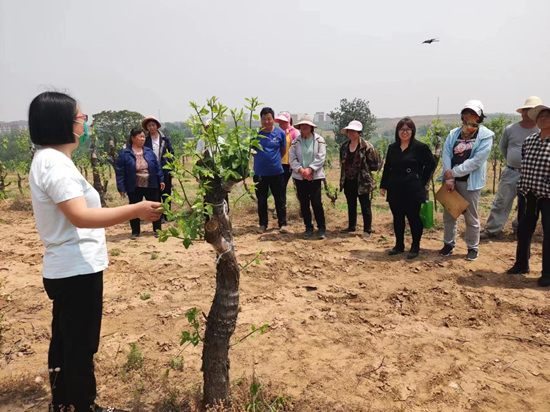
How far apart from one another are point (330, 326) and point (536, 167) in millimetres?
2753

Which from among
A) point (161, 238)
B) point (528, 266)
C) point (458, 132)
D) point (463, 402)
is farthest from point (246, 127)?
point (528, 266)

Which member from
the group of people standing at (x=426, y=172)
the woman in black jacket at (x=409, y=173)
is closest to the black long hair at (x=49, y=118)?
the group of people standing at (x=426, y=172)

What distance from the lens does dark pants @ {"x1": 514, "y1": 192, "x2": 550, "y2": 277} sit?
12.7 ft

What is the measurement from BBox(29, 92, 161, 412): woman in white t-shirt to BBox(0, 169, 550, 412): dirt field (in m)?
0.57

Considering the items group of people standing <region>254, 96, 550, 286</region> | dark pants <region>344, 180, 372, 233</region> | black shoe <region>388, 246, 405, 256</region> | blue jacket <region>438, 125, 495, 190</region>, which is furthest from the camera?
dark pants <region>344, 180, 372, 233</region>

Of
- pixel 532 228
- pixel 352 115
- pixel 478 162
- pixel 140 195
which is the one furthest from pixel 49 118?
pixel 352 115

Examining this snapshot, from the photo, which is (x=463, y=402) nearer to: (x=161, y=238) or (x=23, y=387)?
(x=161, y=238)

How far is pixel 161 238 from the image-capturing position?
5.88ft

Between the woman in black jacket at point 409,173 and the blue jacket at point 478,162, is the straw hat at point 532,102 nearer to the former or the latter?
the blue jacket at point 478,162

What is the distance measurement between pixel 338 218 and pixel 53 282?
5.86m

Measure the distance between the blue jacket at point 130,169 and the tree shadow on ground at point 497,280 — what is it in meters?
4.52

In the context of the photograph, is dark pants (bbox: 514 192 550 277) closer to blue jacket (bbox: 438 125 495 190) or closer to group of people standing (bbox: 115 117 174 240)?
blue jacket (bbox: 438 125 495 190)

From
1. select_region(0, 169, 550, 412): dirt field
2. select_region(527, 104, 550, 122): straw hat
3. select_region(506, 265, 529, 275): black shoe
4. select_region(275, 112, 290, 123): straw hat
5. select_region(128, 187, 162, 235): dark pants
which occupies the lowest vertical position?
select_region(0, 169, 550, 412): dirt field

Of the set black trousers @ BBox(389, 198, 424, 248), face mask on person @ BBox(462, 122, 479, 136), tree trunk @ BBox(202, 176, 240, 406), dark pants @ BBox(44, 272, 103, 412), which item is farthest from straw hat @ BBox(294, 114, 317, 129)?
dark pants @ BBox(44, 272, 103, 412)
